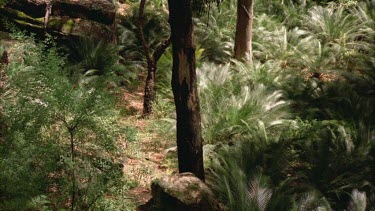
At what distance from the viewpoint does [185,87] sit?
14.9ft

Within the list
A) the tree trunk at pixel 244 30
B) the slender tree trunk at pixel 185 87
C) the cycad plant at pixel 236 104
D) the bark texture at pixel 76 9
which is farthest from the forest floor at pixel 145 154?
the tree trunk at pixel 244 30

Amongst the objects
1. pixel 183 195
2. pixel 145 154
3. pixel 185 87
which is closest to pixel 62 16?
pixel 145 154

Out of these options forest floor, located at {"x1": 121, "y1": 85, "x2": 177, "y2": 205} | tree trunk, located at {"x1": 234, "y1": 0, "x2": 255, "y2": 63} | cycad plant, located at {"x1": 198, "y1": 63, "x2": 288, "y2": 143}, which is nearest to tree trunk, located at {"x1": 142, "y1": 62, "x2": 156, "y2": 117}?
forest floor, located at {"x1": 121, "y1": 85, "x2": 177, "y2": 205}

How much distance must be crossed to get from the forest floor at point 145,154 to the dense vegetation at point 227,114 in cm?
17

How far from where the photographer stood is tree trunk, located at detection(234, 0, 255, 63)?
30.8ft

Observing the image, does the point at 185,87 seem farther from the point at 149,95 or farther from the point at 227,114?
the point at 149,95

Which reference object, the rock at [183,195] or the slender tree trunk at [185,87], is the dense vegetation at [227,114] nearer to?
the rock at [183,195]

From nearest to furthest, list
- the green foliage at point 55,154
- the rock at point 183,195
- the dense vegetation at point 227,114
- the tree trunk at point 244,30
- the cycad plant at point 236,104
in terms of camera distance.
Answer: the green foliage at point 55,154 < the dense vegetation at point 227,114 < the rock at point 183,195 < the cycad plant at point 236,104 < the tree trunk at point 244,30

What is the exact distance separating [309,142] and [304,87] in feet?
7.91

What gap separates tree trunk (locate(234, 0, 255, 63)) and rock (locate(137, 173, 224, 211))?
17.9 ft

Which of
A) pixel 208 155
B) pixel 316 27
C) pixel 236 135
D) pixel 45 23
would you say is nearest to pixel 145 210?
pixel 208 155

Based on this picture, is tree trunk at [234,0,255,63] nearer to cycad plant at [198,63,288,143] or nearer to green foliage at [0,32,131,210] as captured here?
cycad plant at [198,63,288,143]

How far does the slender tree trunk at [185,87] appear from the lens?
432 cm

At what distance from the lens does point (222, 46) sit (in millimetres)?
10977
